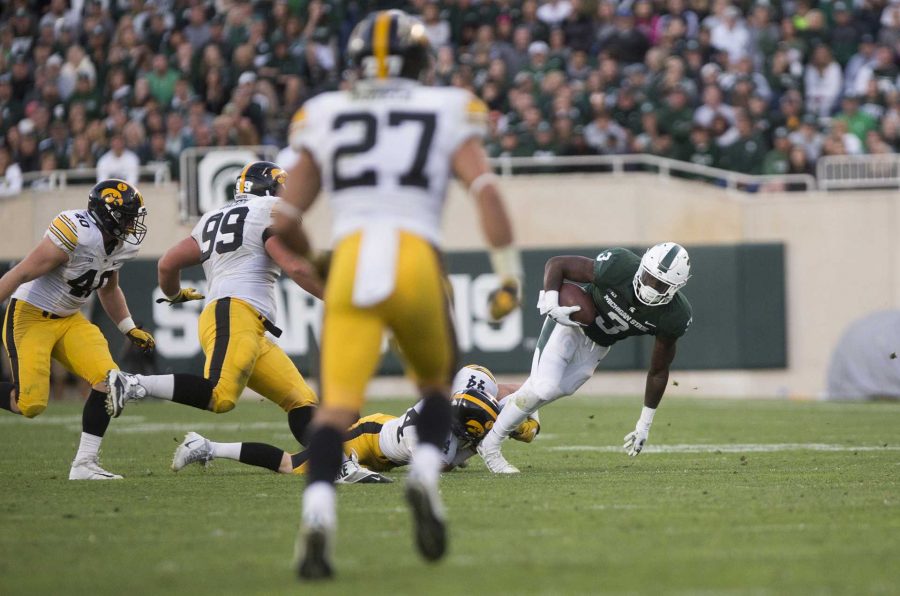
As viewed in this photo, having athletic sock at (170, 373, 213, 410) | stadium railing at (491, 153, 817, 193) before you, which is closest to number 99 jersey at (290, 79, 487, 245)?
athletic sock at (170, 373, 213, 410)

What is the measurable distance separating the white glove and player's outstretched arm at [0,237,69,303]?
8.32 feet

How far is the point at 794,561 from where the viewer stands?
432 cm

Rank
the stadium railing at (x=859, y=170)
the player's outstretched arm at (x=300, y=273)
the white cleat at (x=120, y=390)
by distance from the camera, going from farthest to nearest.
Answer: the stadium railing at (x=859, y=170)
the white cleat at (x=120, y=390)
the player's outstretched arm at (x=300, y=273)

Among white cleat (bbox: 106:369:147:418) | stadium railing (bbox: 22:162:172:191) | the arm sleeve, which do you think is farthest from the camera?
stadium railing (bbox: 22:162:172:191)

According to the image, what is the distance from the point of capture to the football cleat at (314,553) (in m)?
3.97

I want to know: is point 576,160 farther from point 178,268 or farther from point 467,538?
point 467,538

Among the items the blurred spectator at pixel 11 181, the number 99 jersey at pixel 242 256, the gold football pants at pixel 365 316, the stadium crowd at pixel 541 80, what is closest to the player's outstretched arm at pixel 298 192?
the gold football pants at pixel 365 316

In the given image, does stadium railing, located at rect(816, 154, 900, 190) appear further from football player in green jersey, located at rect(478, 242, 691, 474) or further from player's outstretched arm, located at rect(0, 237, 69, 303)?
player's outstretched arm, located at rect(0, 237, 69, 303)

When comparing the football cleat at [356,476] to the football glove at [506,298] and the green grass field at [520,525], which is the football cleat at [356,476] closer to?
the green grass field at [520,525]

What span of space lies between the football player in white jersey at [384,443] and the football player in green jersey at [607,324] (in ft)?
0.46

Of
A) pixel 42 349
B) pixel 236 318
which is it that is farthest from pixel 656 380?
pixel 42 349

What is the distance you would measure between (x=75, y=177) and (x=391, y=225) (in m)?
13.6

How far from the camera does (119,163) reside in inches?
653

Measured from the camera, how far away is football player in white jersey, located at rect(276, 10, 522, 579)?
4.21 m
